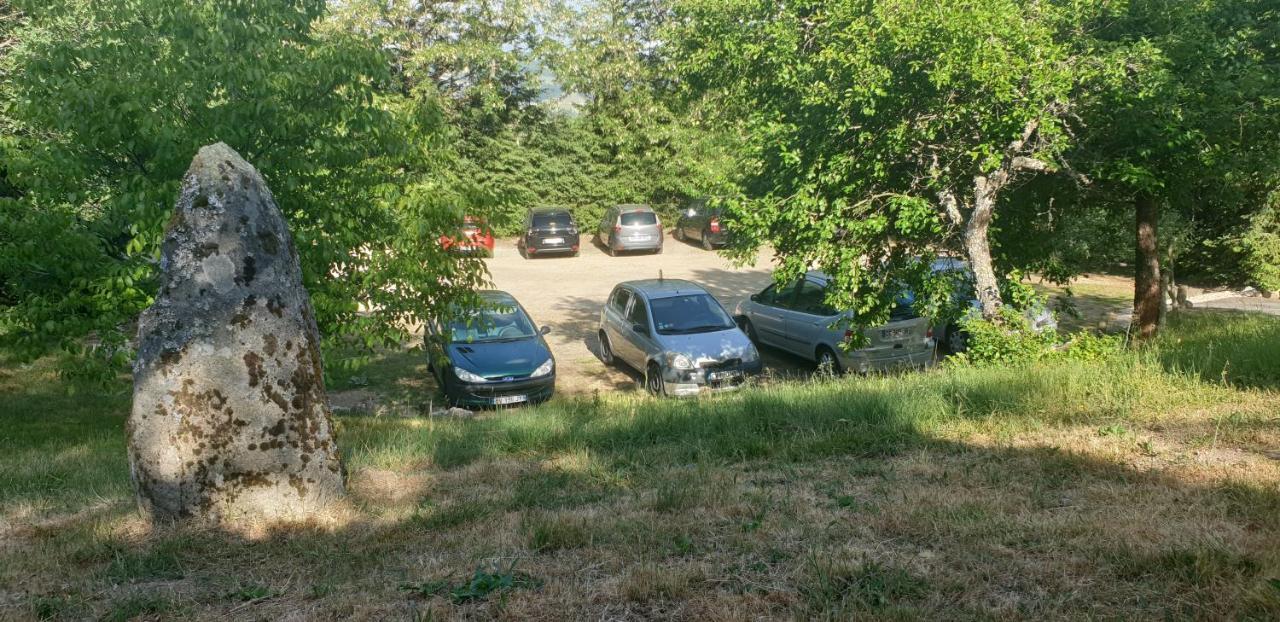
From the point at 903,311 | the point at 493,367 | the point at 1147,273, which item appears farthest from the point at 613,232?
the point at 1147,273

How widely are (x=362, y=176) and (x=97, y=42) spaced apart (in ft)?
10.8

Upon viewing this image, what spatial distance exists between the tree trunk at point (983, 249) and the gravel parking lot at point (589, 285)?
4344 millimetres

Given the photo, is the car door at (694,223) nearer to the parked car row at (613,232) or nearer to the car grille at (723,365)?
the parked car row at (613,232)

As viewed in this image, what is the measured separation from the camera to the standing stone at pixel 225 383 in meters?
4.55

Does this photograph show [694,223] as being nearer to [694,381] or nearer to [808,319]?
[808,319]

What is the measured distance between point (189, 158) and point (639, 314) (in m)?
7.28

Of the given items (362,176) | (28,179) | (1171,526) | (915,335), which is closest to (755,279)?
(915,335)

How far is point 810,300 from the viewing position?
14.4 metres

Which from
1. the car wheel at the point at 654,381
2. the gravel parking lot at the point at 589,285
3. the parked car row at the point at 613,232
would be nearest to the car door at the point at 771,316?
the gravel parking lot at the point at 589,285

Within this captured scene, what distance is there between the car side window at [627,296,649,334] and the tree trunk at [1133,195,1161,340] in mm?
7021

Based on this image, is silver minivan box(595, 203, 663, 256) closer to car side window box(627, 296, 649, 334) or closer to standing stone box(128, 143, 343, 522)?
car side window box(627, 296, 649, 334)

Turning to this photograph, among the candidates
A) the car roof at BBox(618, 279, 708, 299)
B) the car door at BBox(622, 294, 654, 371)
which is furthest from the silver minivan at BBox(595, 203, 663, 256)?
the car door at BBox(622, 294, 654, 371)

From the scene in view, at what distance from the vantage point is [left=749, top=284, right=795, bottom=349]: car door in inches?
591

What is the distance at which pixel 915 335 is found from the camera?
13.5 metres
